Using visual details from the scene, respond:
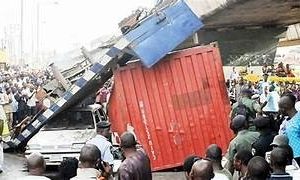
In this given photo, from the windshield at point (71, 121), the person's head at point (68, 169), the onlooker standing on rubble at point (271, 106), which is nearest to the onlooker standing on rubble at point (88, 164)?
the person's head at point (68, 169)

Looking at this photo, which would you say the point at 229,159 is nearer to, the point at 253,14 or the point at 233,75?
the point at 253,14

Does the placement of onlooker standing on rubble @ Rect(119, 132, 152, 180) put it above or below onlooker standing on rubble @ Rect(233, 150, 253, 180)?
above

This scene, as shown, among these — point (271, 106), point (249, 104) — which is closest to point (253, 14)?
point (249, 104)

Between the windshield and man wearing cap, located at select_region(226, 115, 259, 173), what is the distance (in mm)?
5653

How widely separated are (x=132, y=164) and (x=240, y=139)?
1699mm

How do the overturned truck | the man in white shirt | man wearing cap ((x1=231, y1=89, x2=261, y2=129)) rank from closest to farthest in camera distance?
1. man wearing cap ((x1=231, y1=89, x2=261, y2=129))
2. the overturned truck
3. the man in white shirt

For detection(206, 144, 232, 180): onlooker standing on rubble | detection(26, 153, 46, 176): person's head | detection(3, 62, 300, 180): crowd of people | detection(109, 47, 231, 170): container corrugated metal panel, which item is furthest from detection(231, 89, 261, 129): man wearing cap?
detection(26, 153, 46, 176): person's head

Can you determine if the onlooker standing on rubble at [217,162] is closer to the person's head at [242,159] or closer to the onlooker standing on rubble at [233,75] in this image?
the person's head at [242,159]

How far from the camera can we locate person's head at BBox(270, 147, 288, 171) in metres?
4.77

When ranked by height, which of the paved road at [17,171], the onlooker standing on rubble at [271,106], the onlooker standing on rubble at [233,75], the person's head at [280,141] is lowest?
the paved road at [17,171]

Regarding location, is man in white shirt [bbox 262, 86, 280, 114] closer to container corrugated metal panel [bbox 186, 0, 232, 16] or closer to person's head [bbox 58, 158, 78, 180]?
container corrugated metal panel [bbox 186, 0, 232, 16]

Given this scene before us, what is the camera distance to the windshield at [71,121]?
12.1 m

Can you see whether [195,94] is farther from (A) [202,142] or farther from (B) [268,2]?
(B) [268,2]

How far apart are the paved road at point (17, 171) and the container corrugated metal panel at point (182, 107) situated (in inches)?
7.5
